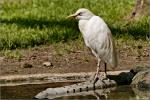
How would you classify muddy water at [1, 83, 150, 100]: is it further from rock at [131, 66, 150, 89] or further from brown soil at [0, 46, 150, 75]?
brown soil at [0, 46, 150, 75]

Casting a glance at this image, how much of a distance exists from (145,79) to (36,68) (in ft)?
8.15

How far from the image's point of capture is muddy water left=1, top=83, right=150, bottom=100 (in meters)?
9.72

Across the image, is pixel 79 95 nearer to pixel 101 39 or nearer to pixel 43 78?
pixel 101 39

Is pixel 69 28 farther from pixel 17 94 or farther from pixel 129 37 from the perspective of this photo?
pixel 17 94

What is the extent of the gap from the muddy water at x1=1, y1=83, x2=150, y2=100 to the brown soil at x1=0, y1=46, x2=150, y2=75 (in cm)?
127

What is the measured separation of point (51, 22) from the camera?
16.0 meters

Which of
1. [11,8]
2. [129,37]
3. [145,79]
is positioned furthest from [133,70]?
[11,8]

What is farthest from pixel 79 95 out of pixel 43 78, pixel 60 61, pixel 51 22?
pixel 51 22

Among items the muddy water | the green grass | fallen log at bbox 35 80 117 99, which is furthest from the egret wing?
the green grass

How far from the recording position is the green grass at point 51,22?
47.1 ft

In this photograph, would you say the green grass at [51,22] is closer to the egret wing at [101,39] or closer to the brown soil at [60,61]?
the brown soil at [60,61]

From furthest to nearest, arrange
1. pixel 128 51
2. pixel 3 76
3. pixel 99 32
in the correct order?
pixel 128 51, pixel 3 76, pixel 99 32

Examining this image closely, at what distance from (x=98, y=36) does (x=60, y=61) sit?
2177 millimetres

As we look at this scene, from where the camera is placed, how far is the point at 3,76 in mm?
11469
